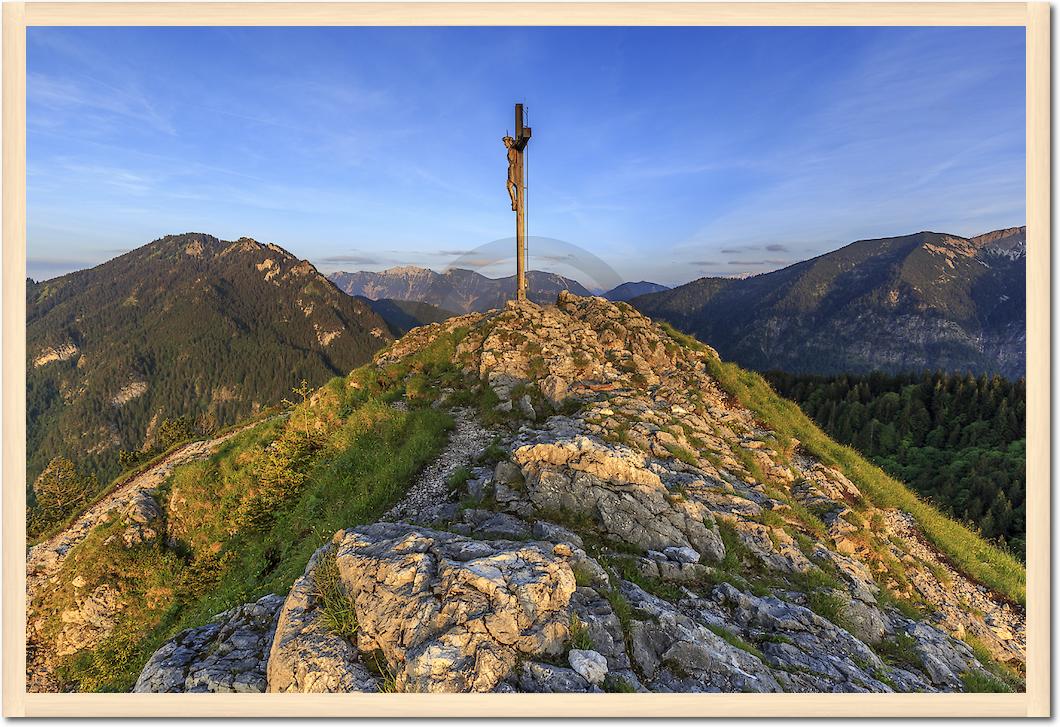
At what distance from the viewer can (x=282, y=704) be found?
5172 mm

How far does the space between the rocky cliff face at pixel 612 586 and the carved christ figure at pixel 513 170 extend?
8122 mm

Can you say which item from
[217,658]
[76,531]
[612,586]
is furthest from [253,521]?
[76,531]

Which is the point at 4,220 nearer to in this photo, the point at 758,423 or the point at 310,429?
the point at 310,429

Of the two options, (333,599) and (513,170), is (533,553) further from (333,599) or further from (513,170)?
(513,170)

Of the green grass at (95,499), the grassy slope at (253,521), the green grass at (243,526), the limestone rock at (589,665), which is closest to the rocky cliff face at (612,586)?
the limestone rock at (589,665)

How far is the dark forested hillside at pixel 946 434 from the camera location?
63.2 feet

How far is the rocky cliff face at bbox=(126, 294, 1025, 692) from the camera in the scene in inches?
183

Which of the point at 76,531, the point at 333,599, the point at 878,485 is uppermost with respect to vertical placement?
the point at 333,599

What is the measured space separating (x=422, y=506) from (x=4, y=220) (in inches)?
356

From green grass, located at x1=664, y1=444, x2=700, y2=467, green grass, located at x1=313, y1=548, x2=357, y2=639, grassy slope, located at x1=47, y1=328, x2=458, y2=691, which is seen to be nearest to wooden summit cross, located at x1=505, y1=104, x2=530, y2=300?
grassy slope, located at x1=47, y1=328, x2=458, y2=691

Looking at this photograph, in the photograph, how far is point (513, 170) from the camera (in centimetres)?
1756

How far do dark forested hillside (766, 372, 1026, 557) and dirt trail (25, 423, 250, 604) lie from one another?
31.7 metres

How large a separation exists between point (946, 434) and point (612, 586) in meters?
45.1

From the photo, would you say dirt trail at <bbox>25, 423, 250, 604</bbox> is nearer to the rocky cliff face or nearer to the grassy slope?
the grassy slope
